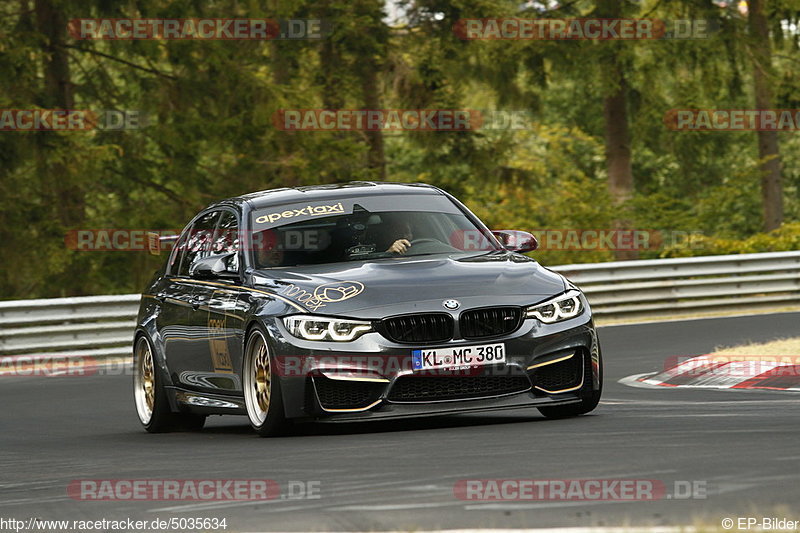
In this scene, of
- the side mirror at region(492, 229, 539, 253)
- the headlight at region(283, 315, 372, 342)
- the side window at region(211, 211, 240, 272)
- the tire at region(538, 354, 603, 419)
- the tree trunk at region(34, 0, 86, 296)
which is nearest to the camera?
the headlight at region(283, 315, 372, 342)

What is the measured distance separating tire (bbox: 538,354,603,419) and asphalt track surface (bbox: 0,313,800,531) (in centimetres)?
11

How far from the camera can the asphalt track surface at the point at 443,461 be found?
622 cm

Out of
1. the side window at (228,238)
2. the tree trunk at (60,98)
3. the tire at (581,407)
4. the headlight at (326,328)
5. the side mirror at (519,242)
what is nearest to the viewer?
the headlight at (326,328)

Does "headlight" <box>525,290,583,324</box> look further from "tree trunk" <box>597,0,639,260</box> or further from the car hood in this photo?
"tree trunk" <box>597,0,639,260</box>

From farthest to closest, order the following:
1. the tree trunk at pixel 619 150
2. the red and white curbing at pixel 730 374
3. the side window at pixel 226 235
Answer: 1. the tree trunk at pixel 619 150
2. the red and white curbing at pixel 730 374
3. the side window at pixel 226 235

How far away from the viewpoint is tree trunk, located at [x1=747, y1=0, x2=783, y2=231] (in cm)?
3653

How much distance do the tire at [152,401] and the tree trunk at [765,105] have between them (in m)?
26.0

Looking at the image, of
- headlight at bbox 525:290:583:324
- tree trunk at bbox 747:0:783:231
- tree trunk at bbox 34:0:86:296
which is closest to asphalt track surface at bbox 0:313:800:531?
headlight at bbox 525:290:583:324

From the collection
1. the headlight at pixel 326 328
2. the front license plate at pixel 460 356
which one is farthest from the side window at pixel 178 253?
the front license plate at pixel 460 356

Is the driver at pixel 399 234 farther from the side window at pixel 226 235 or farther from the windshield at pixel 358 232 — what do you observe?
the side window at pixel 226 235

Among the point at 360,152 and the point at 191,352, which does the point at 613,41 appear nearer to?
the point at 360,152

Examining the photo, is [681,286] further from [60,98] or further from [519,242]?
[60,98]

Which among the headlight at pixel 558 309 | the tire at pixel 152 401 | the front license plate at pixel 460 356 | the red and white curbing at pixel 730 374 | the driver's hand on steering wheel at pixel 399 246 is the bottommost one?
the red and white curbing at pixel 730 374

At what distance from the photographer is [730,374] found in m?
13.4
